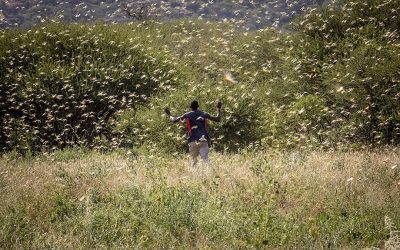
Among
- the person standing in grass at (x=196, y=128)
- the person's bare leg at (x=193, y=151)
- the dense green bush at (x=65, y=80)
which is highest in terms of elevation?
the person standing in grass at (x=196, y=128)

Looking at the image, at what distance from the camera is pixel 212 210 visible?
7.28 metres

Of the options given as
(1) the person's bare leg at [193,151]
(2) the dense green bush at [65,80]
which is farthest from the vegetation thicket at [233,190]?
(2) the dense green bush at [65,80]

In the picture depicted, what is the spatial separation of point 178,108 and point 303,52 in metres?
10.7

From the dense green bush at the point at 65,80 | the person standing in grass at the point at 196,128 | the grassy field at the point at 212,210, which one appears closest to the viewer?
the grassy field at the point at 212,210

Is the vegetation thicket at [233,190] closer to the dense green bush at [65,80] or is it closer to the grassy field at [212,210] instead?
the grassy field at [212,210]

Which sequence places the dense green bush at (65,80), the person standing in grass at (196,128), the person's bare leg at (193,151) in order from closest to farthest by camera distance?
1. the person standing in grass at (196,128)
2. the person's bare leg at (193,151)
3. the dense green bush at (65,80)

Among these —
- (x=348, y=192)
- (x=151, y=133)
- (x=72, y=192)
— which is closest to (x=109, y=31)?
(x=151, y=133)

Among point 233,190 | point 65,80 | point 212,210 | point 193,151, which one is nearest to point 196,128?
point 193,151

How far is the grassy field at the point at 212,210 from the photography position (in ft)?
21.3

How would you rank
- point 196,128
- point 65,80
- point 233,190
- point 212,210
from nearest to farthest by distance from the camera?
point 212,210, point 233,190, point 196,128, point 65,80

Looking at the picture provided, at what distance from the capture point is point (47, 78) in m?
26.7

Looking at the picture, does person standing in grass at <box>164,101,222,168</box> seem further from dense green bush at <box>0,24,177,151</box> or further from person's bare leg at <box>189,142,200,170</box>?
dense green bush at <box>0,24,177,151</box>

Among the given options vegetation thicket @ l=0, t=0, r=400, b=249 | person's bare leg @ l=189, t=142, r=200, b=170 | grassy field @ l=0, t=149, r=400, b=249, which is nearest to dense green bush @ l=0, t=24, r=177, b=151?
vegetation thicket @ l=0, t=0, r=400, b=249

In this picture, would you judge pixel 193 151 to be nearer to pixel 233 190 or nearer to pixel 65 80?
pixel 233 190
